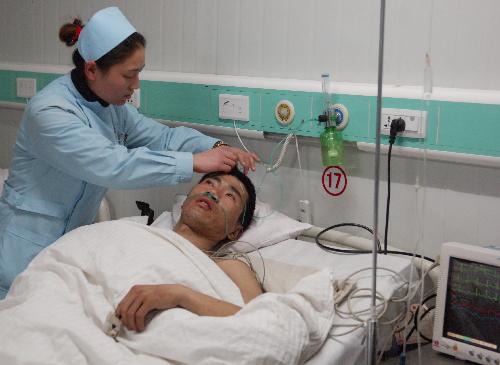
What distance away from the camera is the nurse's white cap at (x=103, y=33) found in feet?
6.61

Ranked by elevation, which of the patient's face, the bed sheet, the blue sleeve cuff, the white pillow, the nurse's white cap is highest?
the nurse's white cap

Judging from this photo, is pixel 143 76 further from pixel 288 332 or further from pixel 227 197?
pixel 288 332

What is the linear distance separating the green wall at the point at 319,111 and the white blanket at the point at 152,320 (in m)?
0.66

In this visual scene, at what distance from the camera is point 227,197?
2201 mm

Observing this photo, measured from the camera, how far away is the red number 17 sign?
2.39m

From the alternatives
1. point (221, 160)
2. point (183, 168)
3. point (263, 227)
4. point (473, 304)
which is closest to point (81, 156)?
point (183, 168)

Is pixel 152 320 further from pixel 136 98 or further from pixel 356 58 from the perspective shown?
pixel 136 98

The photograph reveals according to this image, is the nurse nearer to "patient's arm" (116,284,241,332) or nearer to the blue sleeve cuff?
the blue sleeve cuff

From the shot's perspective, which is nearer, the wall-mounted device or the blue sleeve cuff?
the blue sleeve cuff

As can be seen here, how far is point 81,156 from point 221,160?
443 millimetres

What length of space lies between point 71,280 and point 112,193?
1.41 meters

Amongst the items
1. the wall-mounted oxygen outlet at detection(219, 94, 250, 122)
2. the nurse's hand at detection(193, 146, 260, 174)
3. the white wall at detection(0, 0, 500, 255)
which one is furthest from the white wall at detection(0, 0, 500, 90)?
the nurse's hand at detection(193, 146, 260, 174)

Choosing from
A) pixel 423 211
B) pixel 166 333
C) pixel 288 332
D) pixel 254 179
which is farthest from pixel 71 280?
pixel 423 211

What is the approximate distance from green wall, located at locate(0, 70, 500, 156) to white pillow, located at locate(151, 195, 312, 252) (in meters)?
0.32
